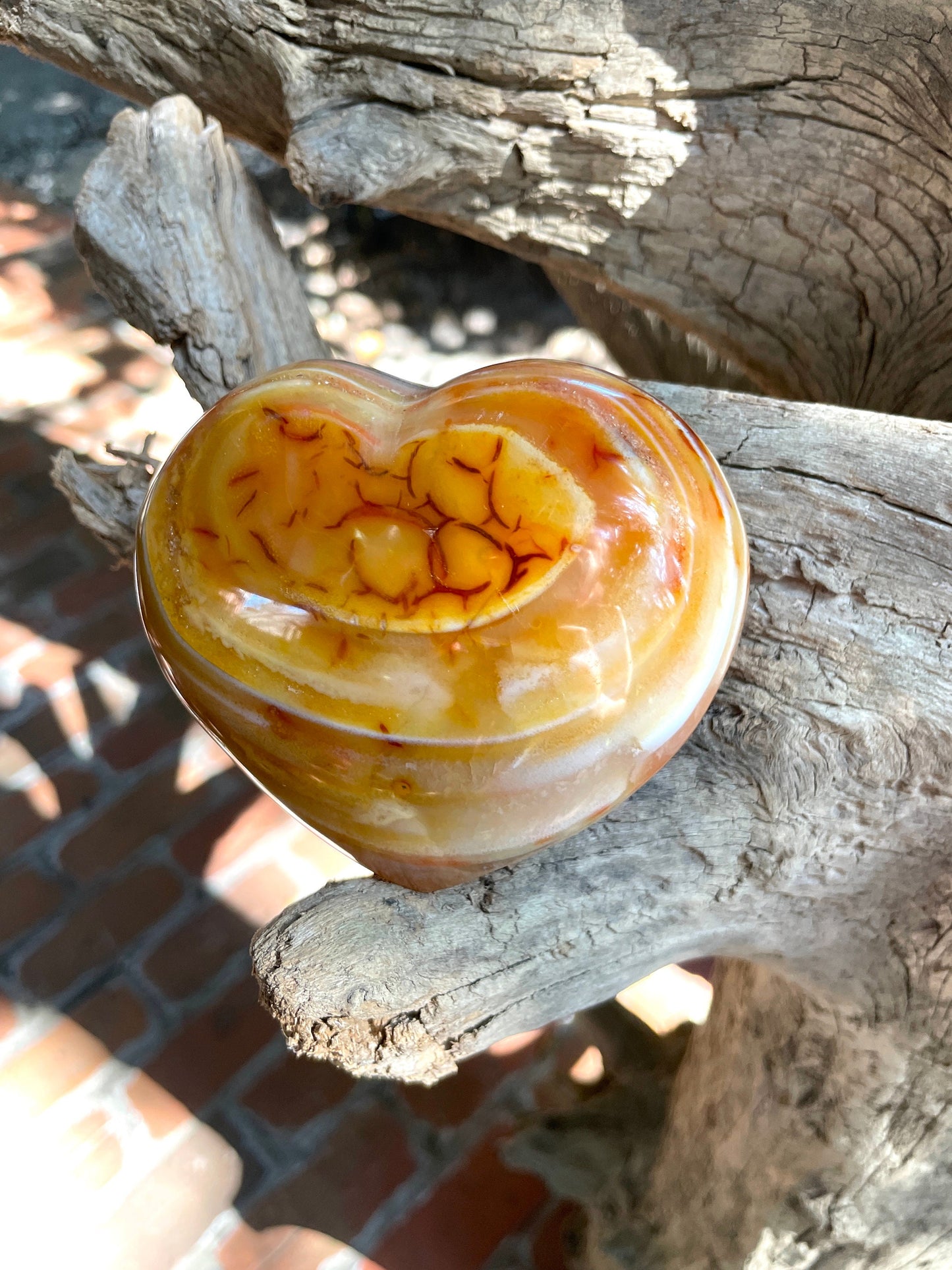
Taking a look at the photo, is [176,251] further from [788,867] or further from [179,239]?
[788,867]

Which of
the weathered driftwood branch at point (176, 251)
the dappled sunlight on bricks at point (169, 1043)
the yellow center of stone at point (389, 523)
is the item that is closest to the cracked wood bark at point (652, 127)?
the weathered driftwood branch at point (176, 251)

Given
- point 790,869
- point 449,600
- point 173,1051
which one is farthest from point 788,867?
point 173,1051

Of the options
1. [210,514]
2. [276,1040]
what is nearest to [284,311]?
[210,514]

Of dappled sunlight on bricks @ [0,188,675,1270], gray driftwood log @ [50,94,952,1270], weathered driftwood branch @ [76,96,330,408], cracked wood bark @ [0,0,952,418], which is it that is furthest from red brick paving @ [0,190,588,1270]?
cracked wood bark @ [0,0,952,418]

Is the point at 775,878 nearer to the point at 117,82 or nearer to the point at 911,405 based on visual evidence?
the point at 911,405

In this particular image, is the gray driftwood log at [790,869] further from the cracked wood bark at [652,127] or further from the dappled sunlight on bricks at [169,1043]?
the dappled sunlight on bricks at [169,1043]

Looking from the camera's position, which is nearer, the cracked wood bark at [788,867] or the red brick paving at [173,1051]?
the cracked wood bark at [788,867]

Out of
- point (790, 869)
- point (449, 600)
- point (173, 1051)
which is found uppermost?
point (449, 600)
